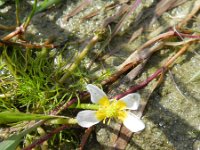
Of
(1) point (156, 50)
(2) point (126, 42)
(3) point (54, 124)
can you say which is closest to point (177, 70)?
(1) point (156, 50)

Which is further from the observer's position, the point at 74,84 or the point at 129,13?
the point at 129,13

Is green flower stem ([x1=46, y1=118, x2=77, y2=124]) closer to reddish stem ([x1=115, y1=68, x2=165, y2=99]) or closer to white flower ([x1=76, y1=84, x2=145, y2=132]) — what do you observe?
white flower ([x1=76, y1=84, x2=145, y2=132])

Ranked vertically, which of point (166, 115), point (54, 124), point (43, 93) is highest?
point (43, 93)

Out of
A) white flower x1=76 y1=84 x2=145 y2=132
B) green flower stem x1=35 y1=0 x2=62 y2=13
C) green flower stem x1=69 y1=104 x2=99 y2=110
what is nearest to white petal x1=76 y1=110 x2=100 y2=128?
white flower x1=76 y1=84 x2=145 y2=132

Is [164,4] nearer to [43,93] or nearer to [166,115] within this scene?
[166,115]

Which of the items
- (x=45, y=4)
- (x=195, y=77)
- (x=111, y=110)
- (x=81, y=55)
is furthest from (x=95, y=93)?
(x=45, y=4)

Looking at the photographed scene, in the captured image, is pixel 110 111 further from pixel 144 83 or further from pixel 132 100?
pixel 144 83

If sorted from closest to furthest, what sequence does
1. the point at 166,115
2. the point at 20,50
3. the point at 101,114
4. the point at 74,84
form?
the point at 101,114 → the point at 166,115 → the point at 74,84 → the point at 20,50
